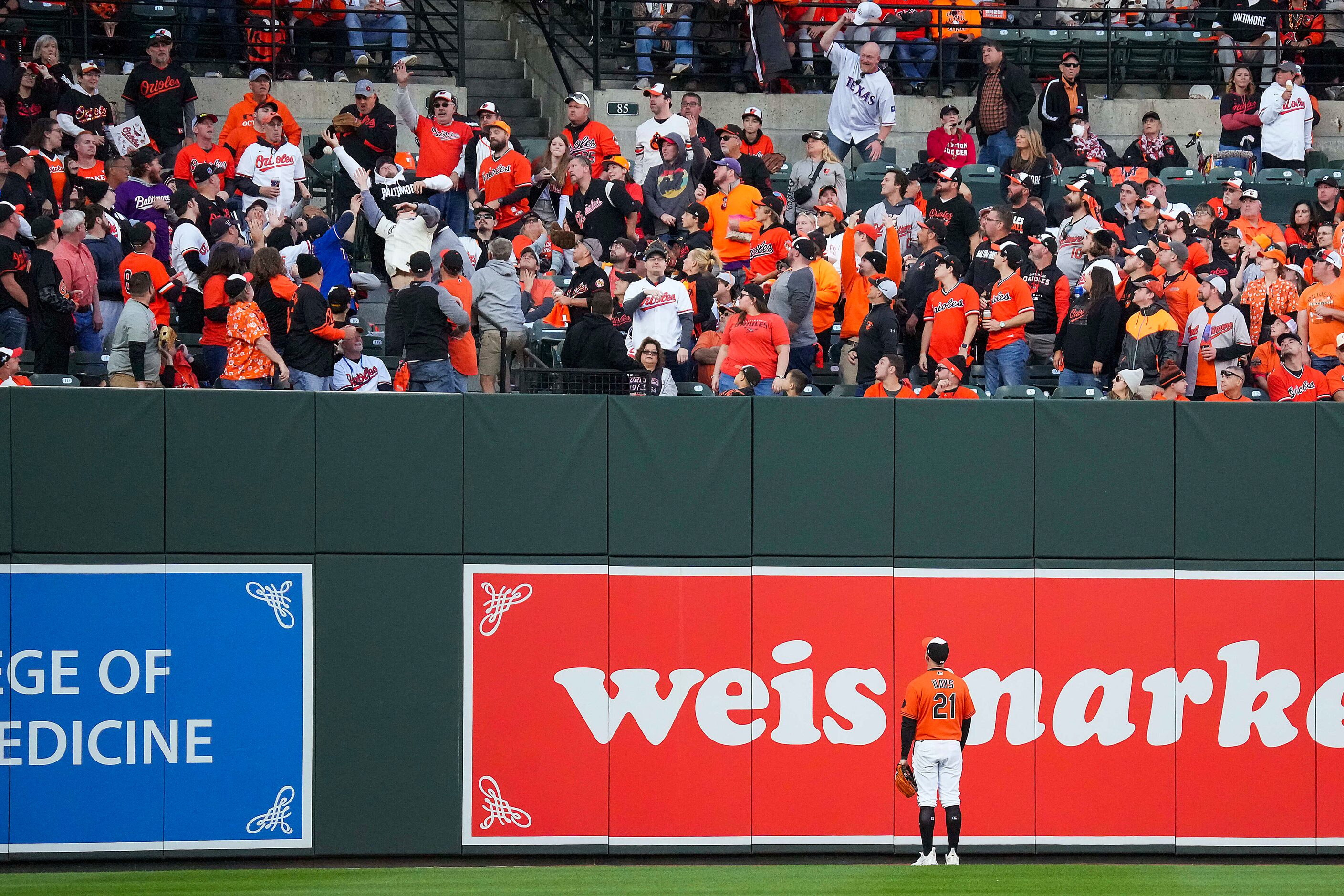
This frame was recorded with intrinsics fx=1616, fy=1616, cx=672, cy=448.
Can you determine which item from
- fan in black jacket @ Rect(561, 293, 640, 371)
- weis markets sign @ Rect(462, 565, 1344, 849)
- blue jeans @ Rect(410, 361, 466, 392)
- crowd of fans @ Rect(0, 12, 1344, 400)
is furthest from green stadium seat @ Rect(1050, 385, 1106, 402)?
blue jeans @ Rect(410, 361, 466, 392)

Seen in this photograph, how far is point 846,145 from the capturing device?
19719 millimetres

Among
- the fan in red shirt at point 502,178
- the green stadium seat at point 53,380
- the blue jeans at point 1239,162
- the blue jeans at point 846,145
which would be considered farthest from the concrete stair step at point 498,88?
the green stadium seat at point 53,380

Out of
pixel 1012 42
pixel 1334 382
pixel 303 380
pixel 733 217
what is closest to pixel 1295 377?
pixel 1334 382

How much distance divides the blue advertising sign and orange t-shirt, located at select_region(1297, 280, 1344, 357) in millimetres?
9347

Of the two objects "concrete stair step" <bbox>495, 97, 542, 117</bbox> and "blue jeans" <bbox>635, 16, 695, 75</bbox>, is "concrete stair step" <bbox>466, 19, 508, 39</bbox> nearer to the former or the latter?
"concrete stair step" <bbox>495, 97, 542, 117</bbox>

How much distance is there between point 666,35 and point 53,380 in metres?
10.7

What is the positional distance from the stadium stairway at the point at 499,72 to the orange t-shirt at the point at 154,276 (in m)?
8.15

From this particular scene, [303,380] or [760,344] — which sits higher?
[760,344]

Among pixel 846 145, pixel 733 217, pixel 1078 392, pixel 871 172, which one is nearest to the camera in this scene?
pixel 1078 392

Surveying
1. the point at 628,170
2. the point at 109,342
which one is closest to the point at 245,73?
the point at 628,170

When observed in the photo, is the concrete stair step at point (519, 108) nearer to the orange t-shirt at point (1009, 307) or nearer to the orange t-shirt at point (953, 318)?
the orange t-shirt at point (953, 318)

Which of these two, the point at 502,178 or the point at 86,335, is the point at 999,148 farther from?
the point at 86,335

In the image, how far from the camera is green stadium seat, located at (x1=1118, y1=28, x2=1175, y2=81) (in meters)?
22.3

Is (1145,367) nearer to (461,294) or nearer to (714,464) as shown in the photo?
(714,464)
